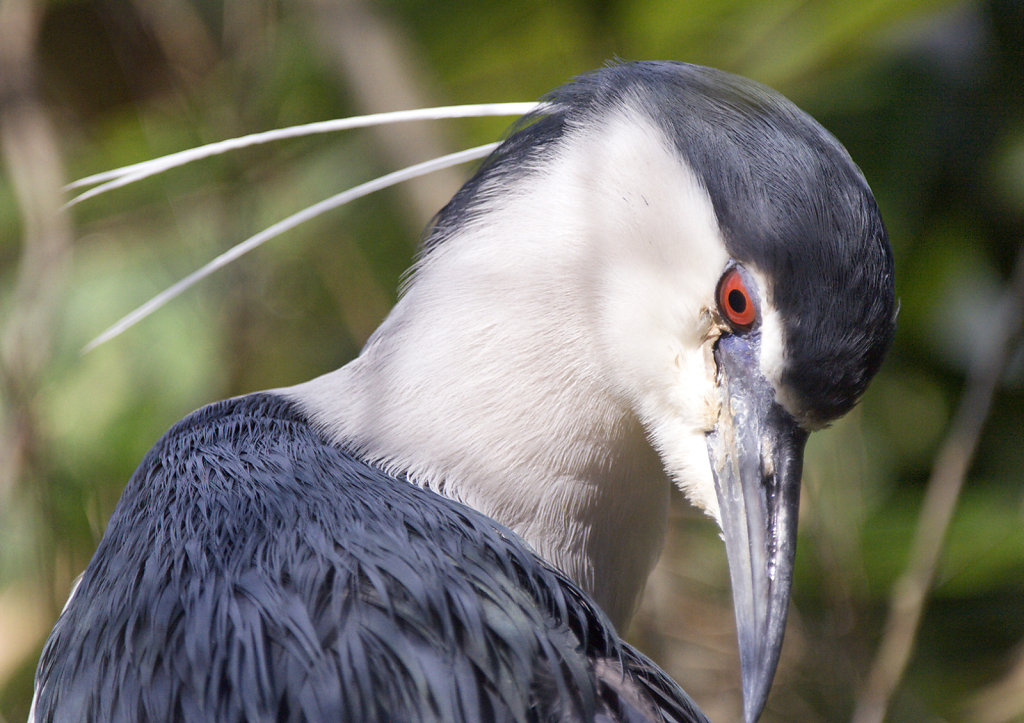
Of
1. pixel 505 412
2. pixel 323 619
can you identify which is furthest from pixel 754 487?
pixel 323 619

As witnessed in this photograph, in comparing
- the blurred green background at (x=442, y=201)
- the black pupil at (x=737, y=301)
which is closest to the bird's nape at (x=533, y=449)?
the black pupil at (x=737, y=301)

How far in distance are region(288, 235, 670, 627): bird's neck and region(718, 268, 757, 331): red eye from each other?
0.24m

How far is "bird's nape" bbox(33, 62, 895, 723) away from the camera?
1339 millimetres

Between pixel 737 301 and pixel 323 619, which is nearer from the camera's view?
pixel 323 619

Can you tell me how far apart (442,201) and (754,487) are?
190 cm

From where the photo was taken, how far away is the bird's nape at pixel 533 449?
1.34 meters

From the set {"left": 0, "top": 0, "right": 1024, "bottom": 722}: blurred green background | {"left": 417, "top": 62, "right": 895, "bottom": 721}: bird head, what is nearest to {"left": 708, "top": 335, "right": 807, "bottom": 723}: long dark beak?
{"left": 417, "top": 62, "right": 895, "bottom": 721}: bird head

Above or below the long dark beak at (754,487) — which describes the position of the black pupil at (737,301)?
above

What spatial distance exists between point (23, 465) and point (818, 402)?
207 centimetres

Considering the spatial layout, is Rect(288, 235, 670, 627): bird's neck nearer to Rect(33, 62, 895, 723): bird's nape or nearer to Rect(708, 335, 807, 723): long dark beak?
Rect(33, 62, 895, 723): bird's nape

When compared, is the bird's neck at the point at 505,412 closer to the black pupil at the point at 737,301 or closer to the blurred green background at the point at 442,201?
the black pupil at the point at 737,301

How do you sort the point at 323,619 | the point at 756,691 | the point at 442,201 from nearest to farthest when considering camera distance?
the point at 323,619
the point at 756,691
the point at 442,201

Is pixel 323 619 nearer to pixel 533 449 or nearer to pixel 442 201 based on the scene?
pixel 533 449

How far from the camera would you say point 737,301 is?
1.61 meters
